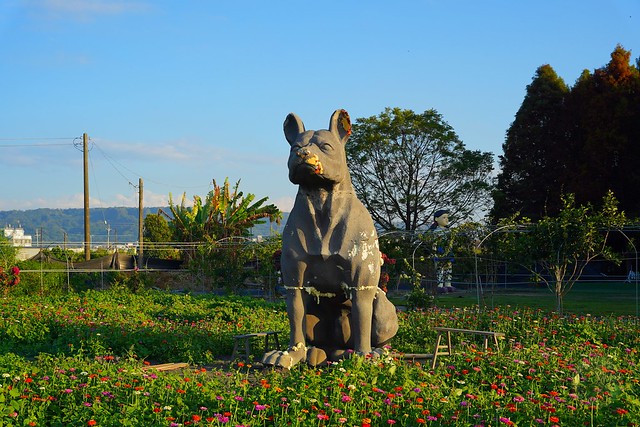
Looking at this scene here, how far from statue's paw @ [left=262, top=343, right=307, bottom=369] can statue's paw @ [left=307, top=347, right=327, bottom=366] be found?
88 millimetres

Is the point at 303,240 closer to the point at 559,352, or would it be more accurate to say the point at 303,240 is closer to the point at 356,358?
the point at 356,358

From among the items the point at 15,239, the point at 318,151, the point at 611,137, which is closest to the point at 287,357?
the point at 318,151

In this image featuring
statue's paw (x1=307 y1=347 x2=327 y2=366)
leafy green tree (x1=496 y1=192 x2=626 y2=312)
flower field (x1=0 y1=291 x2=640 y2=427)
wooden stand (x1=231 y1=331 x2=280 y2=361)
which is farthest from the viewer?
leafy green tree (x1=496 y1=192 x2=626 y2=312)

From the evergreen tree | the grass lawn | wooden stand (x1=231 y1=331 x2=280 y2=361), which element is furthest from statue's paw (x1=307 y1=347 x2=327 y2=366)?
the evergreen tree

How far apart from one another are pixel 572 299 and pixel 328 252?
690 inches

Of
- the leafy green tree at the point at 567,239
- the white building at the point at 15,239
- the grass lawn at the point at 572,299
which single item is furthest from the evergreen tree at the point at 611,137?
the white building at the point at 15,239

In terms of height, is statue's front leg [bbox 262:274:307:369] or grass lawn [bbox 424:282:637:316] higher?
statue's front leg [bbox 262:274:307:369]

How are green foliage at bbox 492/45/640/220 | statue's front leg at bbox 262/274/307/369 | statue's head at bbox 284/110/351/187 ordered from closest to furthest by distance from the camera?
statue's head at bbox 284/110/351/187, statue's front leg at bbox 262/274/307/369, green foliage at bbox 492/45/640/220

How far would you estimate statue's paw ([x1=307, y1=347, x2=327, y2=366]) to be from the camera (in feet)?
25.4

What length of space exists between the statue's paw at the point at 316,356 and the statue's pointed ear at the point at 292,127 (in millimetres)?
2207

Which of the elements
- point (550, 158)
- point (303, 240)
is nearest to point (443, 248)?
point (303, 240)

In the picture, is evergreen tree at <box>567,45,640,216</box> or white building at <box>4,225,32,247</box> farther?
white building at <box>4,225,32,247</box>

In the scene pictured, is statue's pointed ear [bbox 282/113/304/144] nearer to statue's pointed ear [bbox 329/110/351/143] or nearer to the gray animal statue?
the gray animal statue

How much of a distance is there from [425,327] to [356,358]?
4.58 m
